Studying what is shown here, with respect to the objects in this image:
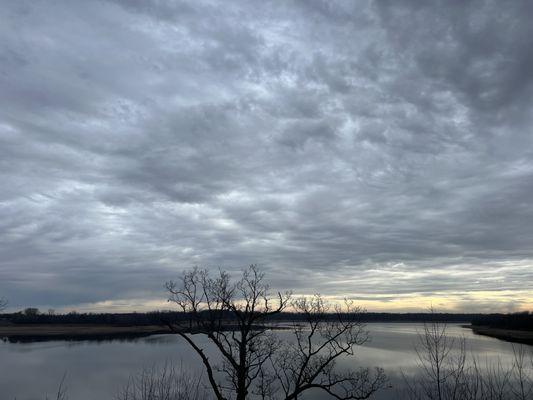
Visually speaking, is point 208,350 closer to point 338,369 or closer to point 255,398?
point 338,369

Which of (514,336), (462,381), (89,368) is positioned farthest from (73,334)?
(462,381)

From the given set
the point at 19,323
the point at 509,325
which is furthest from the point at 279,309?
the point at 19,323

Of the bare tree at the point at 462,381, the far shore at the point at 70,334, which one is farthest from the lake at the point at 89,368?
the far shore at the point at 70,334

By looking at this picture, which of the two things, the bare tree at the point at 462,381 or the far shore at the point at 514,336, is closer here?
the bare tree at the point at 462,381

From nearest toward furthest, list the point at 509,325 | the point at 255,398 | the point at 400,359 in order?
the point at 255,398 < the point at 400,359 < the point at 509,325

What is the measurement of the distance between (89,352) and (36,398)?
3677 centimetres

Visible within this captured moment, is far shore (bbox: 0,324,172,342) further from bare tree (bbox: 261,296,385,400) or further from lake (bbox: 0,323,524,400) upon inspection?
bare tree (bbox: 261,296,385,400)

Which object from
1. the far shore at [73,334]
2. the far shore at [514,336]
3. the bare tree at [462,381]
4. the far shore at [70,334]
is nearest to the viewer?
the bare tree at [462,381]

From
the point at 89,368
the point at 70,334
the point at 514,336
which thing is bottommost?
the point at 89,368

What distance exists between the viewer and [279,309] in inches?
718

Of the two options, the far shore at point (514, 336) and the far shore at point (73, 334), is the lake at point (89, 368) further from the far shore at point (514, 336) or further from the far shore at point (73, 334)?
the far shore at point (514, 336)

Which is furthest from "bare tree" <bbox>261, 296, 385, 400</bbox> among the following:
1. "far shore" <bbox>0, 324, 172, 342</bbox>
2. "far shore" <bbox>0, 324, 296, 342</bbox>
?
"far shore" <bbox>0, 324, 172, 342</bbox>

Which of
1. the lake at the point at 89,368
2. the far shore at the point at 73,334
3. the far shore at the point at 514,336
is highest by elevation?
the far shore at the point at 73,334

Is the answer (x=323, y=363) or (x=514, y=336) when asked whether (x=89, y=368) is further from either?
(x=514, y=336)
